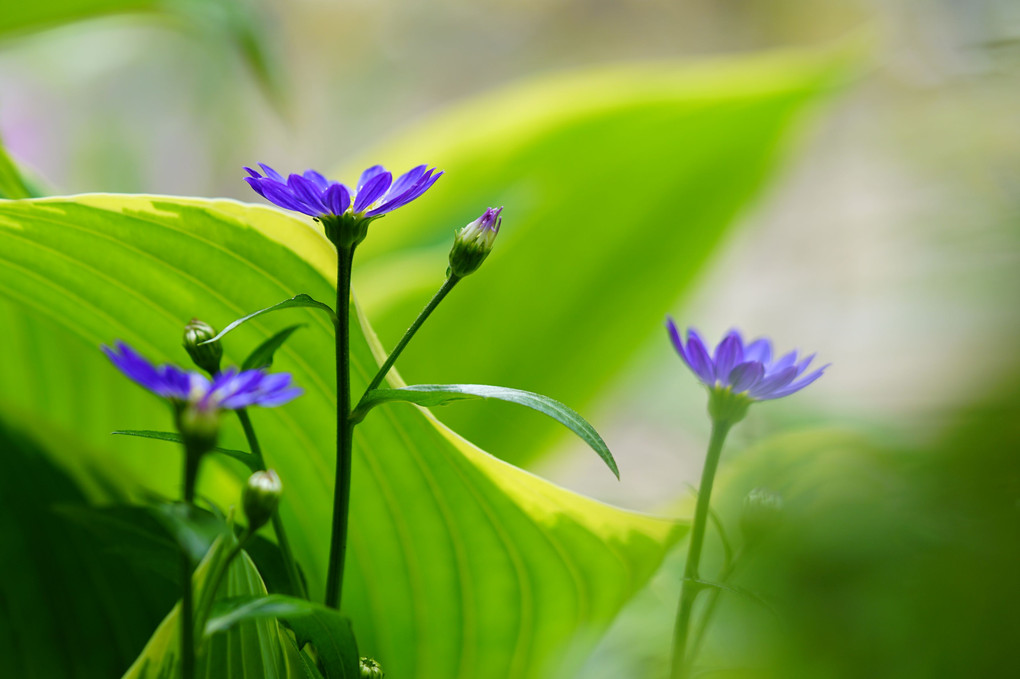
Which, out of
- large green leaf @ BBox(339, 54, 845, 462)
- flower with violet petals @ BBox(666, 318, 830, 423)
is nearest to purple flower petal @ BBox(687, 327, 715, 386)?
flower with violet petals @ BBox(666, 318, 830, 423)

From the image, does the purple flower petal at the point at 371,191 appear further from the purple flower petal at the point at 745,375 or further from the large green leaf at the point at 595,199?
the large green leaf at the point at 595,199

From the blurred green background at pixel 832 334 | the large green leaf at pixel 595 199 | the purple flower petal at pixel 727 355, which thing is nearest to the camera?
the blurred green background at pixel 832 334

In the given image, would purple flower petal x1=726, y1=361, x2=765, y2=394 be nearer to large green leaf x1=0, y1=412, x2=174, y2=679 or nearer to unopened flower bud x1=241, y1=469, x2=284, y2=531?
unopened flower bud x1=241, y1=469, x2=284, y2=531

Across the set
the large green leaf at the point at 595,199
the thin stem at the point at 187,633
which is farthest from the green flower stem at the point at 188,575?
the large green leaf at the point at 595,199

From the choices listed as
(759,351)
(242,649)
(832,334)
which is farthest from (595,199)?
(242,649)

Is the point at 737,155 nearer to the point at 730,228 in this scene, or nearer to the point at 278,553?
the point at 730,228

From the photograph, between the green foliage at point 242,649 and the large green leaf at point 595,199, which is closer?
the green foliage at point 242,649
